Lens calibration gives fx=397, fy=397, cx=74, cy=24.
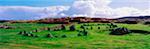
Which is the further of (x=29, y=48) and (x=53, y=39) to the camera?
(x=53, y=39)

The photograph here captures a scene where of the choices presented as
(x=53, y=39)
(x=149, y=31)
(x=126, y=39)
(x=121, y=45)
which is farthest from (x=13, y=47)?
(x=149, y=31)

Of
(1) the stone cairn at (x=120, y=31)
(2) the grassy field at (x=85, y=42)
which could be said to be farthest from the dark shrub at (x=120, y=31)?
(2) the grassy field at (x=85, y=42)

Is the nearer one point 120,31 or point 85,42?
point 85,42

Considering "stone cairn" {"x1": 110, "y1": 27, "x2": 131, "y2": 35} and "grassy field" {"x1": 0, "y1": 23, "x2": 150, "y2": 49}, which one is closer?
"grassy field" {"x1": 0, "y1": 23, "x2": 150, "y2": 49}

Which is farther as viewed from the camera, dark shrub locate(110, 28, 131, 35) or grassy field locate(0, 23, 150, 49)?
dark shrub locate(110, 28, 131, 35)

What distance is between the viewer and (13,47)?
57062mm

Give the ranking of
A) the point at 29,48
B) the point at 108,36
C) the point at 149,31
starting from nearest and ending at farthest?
the point at 29,48
the point at 108,36
the point at 149,31

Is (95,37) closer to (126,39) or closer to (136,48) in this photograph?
(126,39)

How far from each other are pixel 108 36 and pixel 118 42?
9.28 metres

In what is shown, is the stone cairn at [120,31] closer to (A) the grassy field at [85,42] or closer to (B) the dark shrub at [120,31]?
(B) the dark shrub at [120,31]

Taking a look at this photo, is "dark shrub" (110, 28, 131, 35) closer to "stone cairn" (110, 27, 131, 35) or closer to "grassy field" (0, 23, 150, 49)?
"stone cairn" (110, 27, 131, 35)

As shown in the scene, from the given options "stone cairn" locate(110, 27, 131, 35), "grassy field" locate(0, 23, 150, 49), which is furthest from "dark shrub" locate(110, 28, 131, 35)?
"grassy field" locate(0, 23, 150, 49)

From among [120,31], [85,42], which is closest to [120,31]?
[120,31]

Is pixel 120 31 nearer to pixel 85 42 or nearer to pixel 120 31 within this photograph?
pixel 120 31
